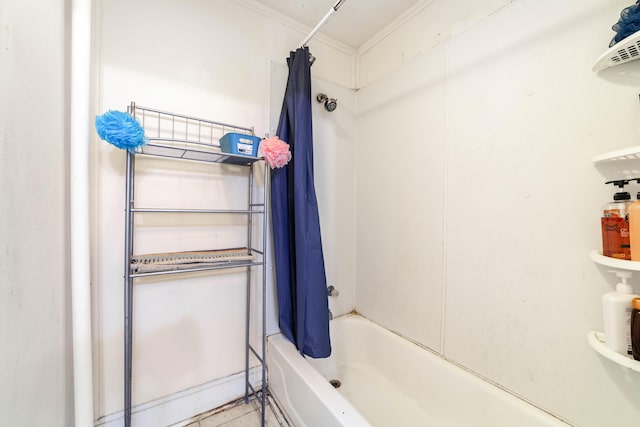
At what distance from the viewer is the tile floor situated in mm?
1271

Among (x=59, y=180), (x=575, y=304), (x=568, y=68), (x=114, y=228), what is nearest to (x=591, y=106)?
(x=568, y=68)

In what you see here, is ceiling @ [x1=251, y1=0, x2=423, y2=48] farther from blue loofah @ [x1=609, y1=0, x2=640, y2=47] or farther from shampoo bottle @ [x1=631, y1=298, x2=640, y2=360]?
shampoo bottle @ [x1=631, y1=298, x2=640, y2=360]

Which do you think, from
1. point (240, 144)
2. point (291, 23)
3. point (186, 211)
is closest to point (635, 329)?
point (240, 144)

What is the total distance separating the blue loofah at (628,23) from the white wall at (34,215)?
1.57 meters

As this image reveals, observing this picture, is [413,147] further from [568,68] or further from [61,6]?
[61,6]

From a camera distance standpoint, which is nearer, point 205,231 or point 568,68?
point 568,68

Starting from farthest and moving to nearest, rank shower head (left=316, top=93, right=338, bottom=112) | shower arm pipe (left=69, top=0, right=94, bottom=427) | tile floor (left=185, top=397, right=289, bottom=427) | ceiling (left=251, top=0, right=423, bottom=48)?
1. shower head (left=316, top=93, right=338, bottom=112)
2. ceiling (left=251, top=0, right=423, bottom=48)
3. tile floor (left=185, top=397, right=289, bottom=427)
4. shower arm pipe (left=69, top=0, right=94, bottom=427)

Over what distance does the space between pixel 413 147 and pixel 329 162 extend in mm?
595

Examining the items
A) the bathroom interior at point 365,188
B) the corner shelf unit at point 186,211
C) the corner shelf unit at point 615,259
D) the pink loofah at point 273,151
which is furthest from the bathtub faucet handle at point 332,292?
the corner shelf unit at point 615,259

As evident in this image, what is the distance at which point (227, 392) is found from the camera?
140 centimetres

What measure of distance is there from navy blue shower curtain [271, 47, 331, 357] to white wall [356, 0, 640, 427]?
0.57 m

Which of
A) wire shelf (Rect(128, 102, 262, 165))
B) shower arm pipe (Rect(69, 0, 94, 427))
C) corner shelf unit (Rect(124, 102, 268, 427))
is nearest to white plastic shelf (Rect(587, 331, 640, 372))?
corner shelf unit (Rect(124, 102, 268, 427))

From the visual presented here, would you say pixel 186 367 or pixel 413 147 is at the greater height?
pixel 413 147

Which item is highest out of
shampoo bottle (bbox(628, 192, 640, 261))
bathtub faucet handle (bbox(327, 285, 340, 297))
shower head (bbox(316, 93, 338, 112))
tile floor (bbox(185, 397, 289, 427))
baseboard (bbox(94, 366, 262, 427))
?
shower head (bbox(316, 93, 338, 112))
